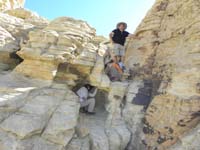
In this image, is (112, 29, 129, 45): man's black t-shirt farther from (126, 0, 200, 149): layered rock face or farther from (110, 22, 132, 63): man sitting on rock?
(126, 0, 200, 149): layered rock face

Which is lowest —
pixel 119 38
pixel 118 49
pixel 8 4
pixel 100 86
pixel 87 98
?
pixel 87 98

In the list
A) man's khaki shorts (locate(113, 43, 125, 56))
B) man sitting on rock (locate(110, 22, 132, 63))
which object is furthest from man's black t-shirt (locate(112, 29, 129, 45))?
man's khaki shorts (locate(113, 43, 125, 56))

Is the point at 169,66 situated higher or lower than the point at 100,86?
higher

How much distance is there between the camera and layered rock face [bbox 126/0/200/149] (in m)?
6.24

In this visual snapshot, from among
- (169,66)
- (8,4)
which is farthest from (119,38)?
(8,4)

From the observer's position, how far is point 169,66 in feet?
25.5

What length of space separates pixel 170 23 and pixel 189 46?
7.20 feet

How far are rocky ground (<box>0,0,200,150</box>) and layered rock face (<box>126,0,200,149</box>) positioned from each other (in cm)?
3

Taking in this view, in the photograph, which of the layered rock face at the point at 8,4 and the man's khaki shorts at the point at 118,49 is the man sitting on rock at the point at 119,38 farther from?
the layered rock face at the point at 8,4

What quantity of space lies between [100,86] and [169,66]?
3068 mm

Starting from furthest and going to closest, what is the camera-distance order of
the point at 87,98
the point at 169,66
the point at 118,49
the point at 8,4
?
1. the point at 8,4
2. the point at 118,49
3. the point at 87,98
4. the point at 169,66

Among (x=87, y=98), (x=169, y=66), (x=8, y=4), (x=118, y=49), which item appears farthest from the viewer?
(x=8, y=4)

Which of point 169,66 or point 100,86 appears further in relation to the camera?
point 100,86

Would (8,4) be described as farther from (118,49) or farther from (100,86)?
(100,86)
